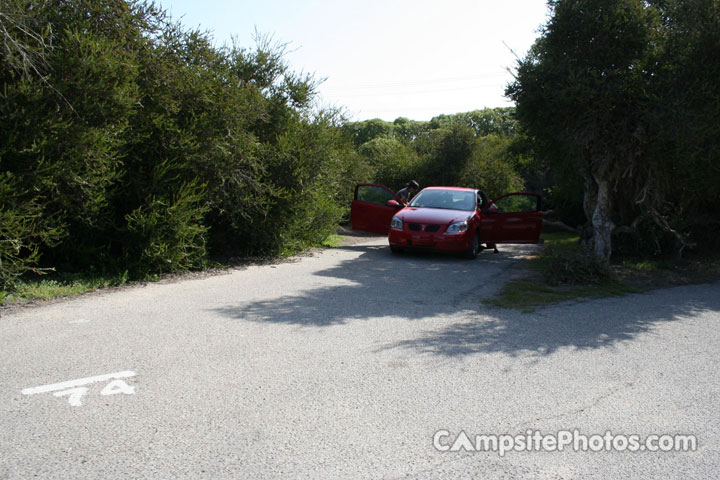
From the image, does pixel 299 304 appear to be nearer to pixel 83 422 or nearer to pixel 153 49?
pixel 83 422

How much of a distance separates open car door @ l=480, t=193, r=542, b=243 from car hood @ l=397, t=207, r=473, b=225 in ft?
2.71

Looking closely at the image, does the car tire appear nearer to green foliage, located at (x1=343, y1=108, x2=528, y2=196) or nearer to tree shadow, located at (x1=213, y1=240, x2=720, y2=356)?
tree shadow, located at (x1=213, y1=240, x2=720, y2=356)

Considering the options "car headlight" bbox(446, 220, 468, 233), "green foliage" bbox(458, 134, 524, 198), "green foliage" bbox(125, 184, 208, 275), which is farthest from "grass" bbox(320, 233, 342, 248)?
"green foliage" bbox(458, 134, 524, 198)

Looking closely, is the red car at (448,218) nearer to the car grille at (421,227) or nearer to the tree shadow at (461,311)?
the car grille at (421,227)

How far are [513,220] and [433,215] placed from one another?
7.02 ft

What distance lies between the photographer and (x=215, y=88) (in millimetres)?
10109

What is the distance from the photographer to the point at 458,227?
12.7m

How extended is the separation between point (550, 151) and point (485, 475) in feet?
34.6

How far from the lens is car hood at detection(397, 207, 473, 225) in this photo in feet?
41.9

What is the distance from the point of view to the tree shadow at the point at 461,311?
250 inches

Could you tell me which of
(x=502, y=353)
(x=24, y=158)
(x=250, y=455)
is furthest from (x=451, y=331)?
(x=24, y=158)

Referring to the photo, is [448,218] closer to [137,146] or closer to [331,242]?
[331,242]

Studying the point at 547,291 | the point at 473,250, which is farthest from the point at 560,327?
the point at 473,250

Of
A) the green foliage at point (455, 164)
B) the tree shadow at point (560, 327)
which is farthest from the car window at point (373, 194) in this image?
the green foliage at point (455, 164)
